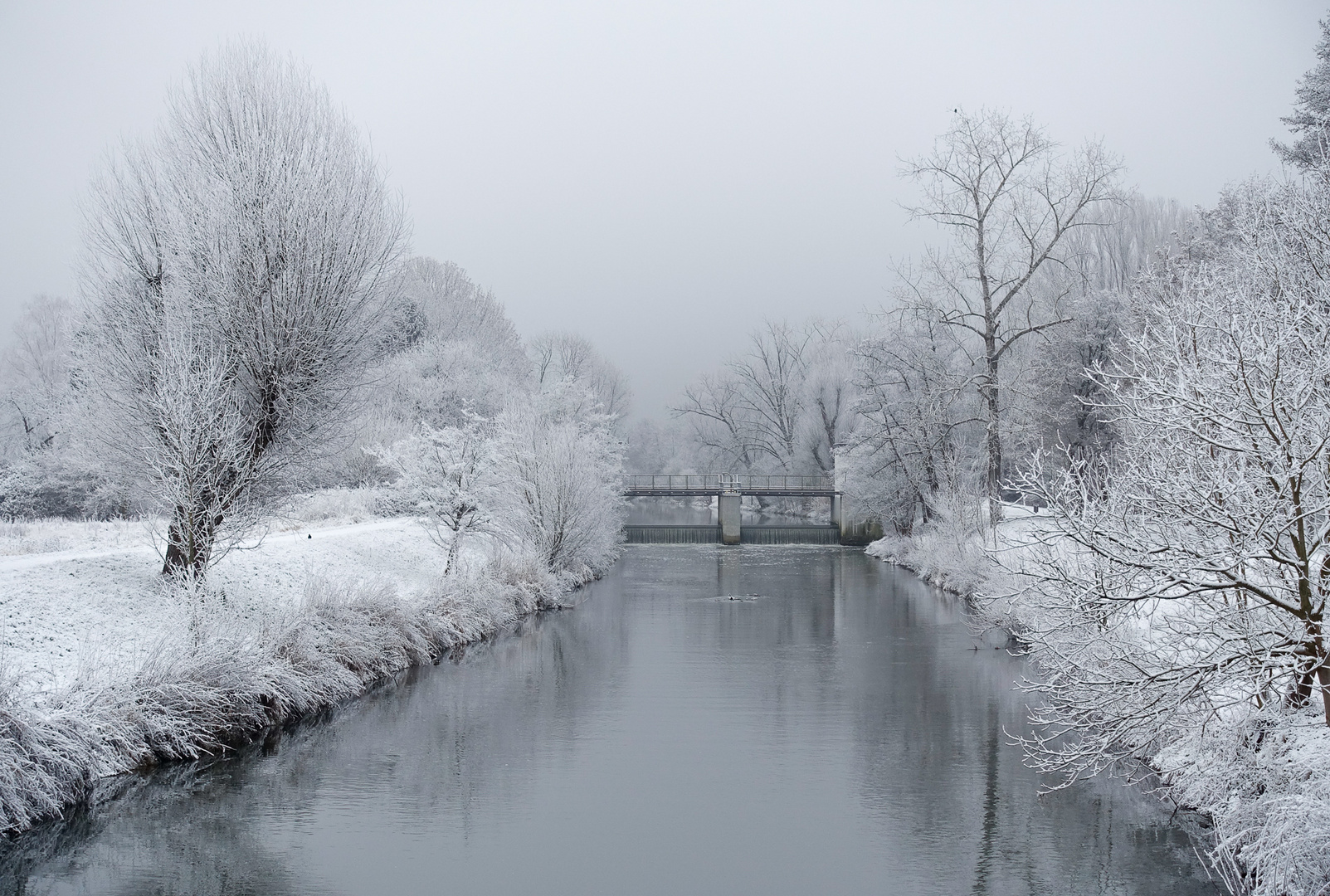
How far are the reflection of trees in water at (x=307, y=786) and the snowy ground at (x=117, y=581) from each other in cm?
153

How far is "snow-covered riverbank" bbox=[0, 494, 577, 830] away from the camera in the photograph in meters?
7.81

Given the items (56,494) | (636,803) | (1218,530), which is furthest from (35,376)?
(1218,530)

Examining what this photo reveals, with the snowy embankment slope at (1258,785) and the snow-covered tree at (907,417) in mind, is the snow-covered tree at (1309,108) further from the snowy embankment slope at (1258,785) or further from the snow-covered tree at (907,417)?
the snowy embankment slope at (1258,785)

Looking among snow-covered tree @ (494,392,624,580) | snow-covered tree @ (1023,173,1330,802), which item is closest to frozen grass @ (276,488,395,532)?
snow-covered tree @ (494,392,624,580)

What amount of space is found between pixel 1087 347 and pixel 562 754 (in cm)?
2276

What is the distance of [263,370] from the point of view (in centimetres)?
1272

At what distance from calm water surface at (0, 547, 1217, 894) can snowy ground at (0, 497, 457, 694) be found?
179 centimetres

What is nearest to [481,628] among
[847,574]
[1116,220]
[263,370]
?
[263,370]

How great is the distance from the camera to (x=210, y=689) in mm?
9664

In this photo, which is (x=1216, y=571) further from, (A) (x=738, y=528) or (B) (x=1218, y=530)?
(A) (x=738, y=528)

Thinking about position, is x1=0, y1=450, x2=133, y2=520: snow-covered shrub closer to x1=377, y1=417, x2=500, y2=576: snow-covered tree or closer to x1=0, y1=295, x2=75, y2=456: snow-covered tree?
x1=0, y1=295, x2=75, y2=456: snow-covered tree

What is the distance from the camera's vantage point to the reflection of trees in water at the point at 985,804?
22.9ft

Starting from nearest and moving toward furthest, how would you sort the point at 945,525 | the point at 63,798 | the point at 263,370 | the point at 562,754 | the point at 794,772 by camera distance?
the point at 63,798 < the point at 794,772 < the point at 562,754 < the point at 263,370 < the point at 945,525

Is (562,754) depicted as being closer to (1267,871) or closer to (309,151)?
(1267,871)
